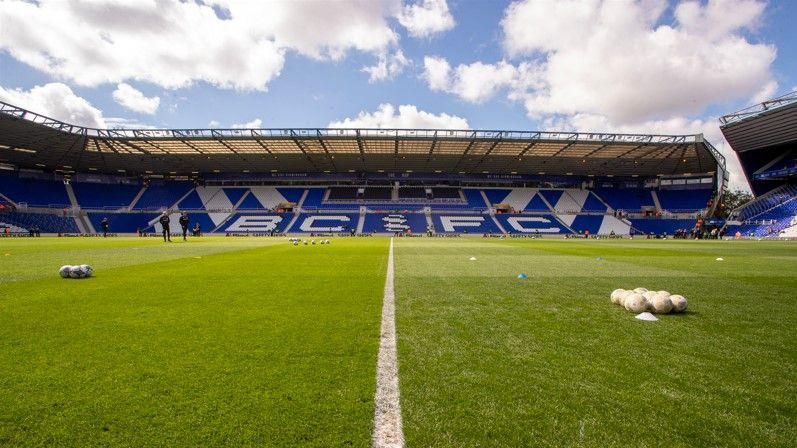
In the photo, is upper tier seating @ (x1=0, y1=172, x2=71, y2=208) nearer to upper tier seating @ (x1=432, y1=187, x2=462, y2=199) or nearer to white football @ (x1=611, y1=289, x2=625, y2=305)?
upper tier seating @ (x1=432, y1=187, x2=462, y2=199)

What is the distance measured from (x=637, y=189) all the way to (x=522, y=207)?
790 inches

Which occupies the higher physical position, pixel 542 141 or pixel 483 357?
pixel 542 141

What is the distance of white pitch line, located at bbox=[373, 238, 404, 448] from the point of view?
201 centimetres

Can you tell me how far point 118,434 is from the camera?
201cm

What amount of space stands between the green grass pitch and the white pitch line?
6 centimetres

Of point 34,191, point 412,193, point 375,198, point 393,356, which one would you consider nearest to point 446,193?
point 412,193

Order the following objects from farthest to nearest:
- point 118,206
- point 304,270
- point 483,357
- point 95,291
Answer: point 118,206 < point 304,270 < point 95,291 < point 483,357

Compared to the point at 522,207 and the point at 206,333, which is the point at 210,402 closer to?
the point at 206,333

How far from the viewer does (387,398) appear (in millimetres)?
2449

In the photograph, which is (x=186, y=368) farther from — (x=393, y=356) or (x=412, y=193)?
(x=412, y=193)

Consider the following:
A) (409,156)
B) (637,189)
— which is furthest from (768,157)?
(409,156)

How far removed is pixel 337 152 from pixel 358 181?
13094 mm

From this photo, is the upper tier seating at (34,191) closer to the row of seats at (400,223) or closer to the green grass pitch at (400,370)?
the row of seats at (400,223)

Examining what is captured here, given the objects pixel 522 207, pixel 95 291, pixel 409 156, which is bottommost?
pixel 95 291
